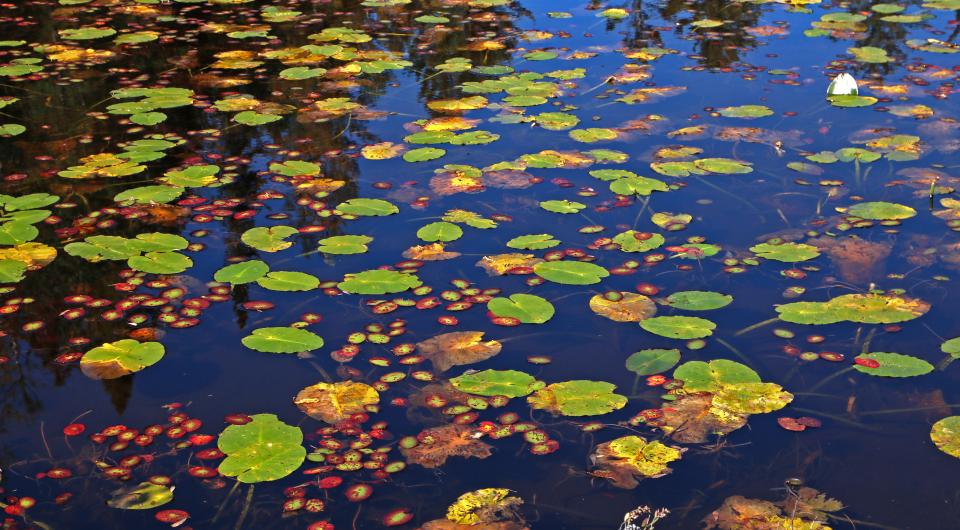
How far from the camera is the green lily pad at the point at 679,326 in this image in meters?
3.81

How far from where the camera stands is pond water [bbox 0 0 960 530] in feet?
10.3

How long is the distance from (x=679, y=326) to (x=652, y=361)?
0.25 metres

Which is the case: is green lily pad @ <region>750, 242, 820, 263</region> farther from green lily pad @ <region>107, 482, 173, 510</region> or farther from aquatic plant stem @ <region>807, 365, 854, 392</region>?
green lily pad @ <region>107, 482, 173, 510</region>

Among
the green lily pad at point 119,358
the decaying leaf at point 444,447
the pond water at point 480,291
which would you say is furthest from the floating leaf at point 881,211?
the green lily pad at point 119,358

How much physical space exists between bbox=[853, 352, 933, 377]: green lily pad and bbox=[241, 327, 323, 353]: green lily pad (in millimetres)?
2132

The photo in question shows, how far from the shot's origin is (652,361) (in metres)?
3.70

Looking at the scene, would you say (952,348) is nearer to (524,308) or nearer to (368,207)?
(524,308)

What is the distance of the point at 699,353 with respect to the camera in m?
3.78

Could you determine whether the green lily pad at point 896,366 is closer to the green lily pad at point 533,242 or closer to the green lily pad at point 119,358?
the green lily pad at point 533,242

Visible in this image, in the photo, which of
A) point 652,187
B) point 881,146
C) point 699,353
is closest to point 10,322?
point 699,353

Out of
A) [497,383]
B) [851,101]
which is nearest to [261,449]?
[497,383]

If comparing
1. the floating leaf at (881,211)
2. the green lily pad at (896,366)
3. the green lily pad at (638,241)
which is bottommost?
the green lily pad at (896,366)

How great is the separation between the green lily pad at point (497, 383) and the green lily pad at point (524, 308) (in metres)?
0.38

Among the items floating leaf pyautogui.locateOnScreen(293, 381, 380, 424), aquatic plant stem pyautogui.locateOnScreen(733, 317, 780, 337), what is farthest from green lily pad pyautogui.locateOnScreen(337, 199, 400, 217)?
aquatic plant stem pyautogui.locateOnScreen(733, 317, 780, 337)
